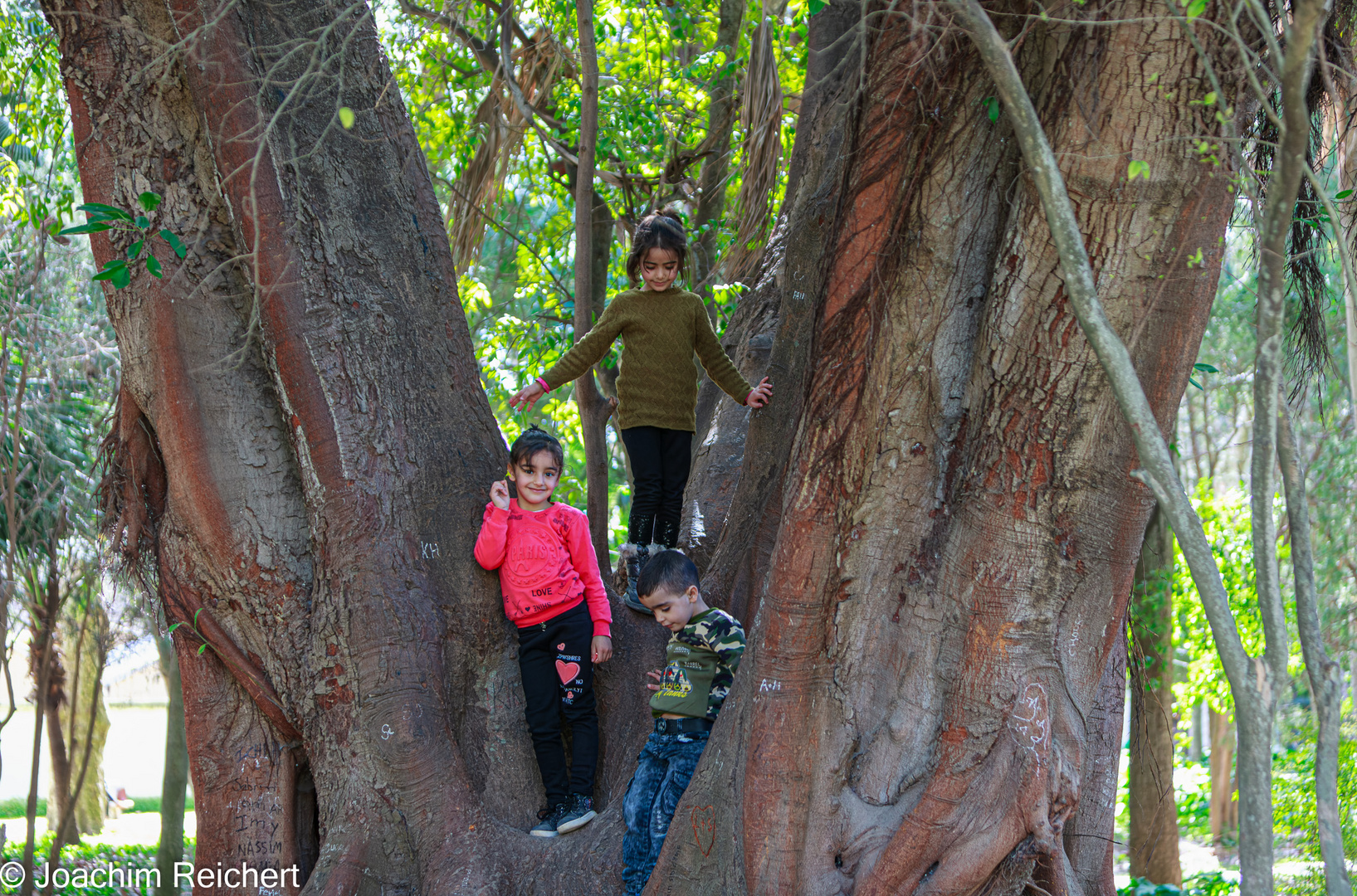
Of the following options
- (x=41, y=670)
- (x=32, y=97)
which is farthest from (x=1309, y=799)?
(x=32, y=97)

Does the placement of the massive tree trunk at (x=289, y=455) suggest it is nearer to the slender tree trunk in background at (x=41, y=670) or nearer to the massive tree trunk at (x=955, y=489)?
the massive tree trunk at (x=955, y=489)

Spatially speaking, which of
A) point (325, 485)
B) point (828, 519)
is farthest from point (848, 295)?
point (325, 485)

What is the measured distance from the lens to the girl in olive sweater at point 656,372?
394cm

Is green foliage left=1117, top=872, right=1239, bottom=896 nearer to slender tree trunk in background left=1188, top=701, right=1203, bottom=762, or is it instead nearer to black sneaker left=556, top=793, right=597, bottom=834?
black sneaker left=556, top=793, right=597, bottom=834

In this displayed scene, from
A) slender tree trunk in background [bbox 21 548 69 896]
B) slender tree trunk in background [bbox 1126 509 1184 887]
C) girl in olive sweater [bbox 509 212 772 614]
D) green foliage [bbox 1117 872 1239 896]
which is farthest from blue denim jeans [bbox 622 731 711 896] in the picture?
slender tree trunk in background [bbox 21 548 69 896]

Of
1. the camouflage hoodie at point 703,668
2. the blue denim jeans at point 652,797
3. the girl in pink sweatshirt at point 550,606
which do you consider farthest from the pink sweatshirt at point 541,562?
the blue denim jeans at point 652,797

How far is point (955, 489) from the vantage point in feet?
9.43

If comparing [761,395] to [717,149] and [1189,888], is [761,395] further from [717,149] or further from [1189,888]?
[1189,888]

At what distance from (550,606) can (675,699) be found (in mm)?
582

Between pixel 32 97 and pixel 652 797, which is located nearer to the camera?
pixel 652 797

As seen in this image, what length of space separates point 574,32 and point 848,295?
499 cm

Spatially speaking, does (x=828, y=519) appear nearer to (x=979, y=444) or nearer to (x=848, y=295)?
(x=979, y=444)

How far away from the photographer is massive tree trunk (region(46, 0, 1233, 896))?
8.70 ft

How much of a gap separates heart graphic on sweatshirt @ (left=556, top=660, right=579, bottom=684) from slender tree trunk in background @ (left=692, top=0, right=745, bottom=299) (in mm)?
3732
